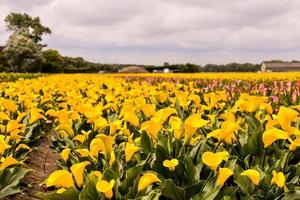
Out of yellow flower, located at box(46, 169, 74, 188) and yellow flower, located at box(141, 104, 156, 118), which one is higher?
yellow flower, located at box(141, 104, 156, 118)

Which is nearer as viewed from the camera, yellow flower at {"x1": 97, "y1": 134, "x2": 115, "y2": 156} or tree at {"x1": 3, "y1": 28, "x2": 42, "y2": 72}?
yellow flower at {"x1": 97, "y1": 134, "x2": 115, "y2": 156}

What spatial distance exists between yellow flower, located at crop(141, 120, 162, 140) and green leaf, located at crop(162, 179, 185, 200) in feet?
2.43

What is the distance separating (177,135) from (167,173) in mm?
371

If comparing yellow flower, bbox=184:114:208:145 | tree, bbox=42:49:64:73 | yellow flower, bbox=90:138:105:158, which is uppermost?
yellow flower, bbox=184:114:208:145

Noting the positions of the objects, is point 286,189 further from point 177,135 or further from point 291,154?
point 177,135

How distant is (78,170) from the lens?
88.8 inches

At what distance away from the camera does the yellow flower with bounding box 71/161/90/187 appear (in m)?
2.23

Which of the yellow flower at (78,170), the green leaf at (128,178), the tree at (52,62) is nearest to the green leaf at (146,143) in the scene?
the green leaf at (128,178)

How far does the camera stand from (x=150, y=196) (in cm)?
208

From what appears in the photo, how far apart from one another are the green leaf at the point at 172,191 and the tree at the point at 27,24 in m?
73.8

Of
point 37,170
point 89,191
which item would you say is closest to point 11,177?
point 89,191

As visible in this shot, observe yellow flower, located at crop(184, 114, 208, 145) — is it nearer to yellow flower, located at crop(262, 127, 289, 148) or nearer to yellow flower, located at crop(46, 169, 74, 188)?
yellow flower, located at crop(262, 127, 289, 148)

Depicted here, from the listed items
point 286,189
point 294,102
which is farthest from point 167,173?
point 294,102

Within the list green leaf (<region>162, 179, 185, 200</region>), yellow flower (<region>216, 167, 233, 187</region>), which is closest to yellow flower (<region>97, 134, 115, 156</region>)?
green leaf (<region>162, 179, 185, 200</region>)
